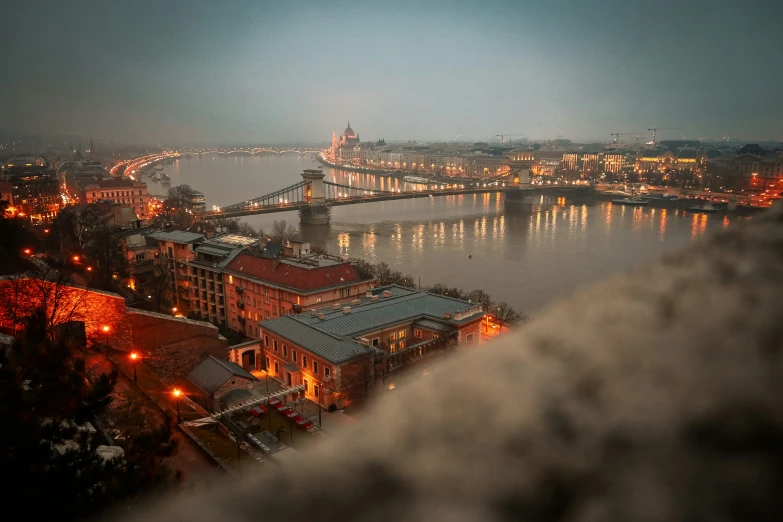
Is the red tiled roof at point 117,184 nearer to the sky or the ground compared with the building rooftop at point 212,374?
nearer to the sky

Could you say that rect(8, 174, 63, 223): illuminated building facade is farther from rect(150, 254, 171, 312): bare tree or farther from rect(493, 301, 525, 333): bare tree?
rect(493, 301, 525, 333): bare tree

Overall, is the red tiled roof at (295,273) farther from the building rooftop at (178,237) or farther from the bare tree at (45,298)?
the bare tree at (45,298)

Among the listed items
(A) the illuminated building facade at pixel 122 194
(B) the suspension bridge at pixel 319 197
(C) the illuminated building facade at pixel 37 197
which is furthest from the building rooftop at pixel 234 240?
(A) the illuminated building facade at pixel 122 194

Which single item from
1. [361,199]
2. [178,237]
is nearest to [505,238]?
[361,199]

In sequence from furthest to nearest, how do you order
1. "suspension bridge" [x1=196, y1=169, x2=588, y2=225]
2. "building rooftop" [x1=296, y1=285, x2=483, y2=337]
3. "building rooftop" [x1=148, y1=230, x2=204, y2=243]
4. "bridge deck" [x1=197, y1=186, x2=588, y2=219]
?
"suspension bridge" [x1=196, y1=169, x2=588, y2=225], "bridge deck" [x1=197, y1=186, x2=588, y2=219], "building rooftop" [x1=148, y1=230, x2=204, y2=243], "building rooftop" [x1=296, y1=285, x2=483, y2=337]

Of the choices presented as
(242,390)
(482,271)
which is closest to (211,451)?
(242,390)

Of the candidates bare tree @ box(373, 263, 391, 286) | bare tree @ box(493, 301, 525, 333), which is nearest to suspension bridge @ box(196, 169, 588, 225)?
bare tree @ box(373, 263, 391, 286)
